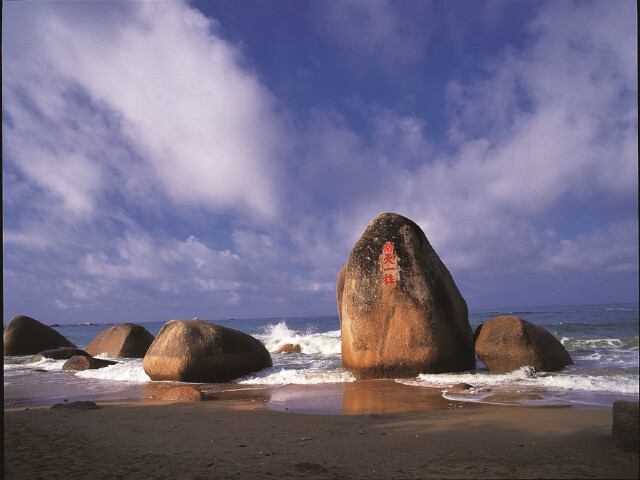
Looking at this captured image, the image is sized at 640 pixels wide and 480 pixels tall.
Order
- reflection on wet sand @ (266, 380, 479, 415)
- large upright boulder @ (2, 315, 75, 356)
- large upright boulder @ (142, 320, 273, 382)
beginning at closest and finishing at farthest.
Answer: reflection on wet sand @ (266, 380, 479, 415), large upright boulder @ (142, 320, 273, 382), large upright boulder @ (2, 315, 75, 356)

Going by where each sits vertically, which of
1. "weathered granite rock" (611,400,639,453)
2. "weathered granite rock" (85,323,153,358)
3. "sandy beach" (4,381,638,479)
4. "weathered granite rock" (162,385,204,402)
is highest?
"weathered granite rock" (85,323,153,358)

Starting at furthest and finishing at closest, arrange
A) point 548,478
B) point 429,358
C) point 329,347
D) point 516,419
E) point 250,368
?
point 329,347 < point 250,368 < point 429,358 < point 516,419 < point 548,478

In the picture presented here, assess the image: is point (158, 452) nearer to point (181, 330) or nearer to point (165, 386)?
point (165, 386)

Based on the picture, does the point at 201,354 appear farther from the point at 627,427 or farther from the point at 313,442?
the point at 627,427

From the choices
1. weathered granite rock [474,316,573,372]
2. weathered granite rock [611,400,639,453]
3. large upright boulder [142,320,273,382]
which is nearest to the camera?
weathered granite rock [611,400,639,453]

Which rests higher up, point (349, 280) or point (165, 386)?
point (349, 280)

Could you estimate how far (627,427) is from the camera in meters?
1.30

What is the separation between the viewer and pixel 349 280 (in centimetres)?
806

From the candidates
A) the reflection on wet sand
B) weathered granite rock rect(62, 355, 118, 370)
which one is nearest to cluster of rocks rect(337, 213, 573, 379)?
the reflection on wet sand

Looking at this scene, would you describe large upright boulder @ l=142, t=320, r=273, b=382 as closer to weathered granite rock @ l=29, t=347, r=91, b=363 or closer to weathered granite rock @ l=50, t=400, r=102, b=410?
weathered granite rock @ l=50, t=400, r=102, b=410

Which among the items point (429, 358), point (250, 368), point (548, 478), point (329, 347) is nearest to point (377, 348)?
point (429, 358)

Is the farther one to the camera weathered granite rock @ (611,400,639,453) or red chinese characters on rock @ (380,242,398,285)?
red chinese characters on rock @ (380,242,398,285)

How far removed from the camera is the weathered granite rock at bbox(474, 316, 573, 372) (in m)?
7.37

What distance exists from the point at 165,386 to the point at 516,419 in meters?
6.20
